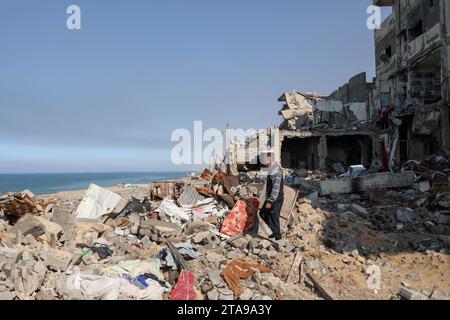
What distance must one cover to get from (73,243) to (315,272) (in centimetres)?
500

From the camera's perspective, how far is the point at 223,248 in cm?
690

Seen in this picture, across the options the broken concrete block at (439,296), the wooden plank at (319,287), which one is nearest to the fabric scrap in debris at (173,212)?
the wooden plank at (319,287)

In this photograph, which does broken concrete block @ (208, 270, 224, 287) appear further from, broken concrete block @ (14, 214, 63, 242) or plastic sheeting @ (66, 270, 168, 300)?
broken concrete block @ (14, 214, 63, 242)

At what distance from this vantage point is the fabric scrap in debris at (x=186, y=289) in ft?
16.3

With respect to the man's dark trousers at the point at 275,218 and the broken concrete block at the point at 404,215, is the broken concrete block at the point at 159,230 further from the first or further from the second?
the broken concrete block at the point at 404,215

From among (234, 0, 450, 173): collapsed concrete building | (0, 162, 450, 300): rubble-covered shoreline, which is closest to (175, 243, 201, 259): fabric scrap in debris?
(0, 162, 450, 300): rubble-covered shoreline

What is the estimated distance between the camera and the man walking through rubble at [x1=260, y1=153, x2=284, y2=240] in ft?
23.4

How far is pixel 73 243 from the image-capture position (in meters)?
7.58

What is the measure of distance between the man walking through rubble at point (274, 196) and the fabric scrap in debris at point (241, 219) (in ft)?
2.41

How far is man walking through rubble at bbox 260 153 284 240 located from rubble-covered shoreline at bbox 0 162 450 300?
0.35 metres

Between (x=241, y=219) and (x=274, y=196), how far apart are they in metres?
1.26

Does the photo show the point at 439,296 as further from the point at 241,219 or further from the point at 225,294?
the point at 241,219
